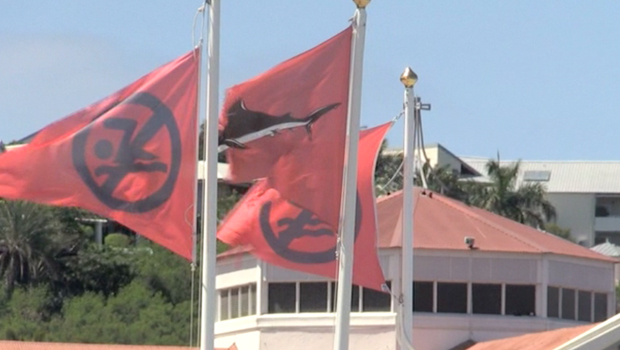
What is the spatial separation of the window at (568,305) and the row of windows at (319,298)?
4072mm

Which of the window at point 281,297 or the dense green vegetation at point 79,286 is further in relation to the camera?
the dense green vegetation at point 79,286

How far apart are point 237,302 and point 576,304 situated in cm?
739

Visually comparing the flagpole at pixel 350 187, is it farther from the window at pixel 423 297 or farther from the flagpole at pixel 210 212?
the window at pixel 423 297

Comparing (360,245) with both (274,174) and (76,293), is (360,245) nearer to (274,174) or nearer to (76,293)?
(274,174)

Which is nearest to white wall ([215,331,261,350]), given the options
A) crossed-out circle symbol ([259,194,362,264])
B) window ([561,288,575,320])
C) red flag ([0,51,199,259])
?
window ([561,288,575,320])

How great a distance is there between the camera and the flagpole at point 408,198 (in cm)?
2691

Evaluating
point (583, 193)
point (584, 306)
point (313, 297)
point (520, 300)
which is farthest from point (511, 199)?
point (313, 297)

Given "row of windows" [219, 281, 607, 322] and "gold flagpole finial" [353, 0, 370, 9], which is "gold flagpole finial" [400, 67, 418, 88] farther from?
"row of windows" [219, 281, 607, 322]

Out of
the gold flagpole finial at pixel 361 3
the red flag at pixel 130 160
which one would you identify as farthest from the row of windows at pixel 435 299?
the red flag at pixel 130 160

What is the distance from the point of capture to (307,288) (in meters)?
38.4

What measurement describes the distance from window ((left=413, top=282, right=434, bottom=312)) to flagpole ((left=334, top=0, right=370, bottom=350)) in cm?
1506

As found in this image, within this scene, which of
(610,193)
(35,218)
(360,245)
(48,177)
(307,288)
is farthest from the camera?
(610,193)

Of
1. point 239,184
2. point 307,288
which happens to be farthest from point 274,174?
point 307,288

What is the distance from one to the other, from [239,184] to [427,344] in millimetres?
15930
